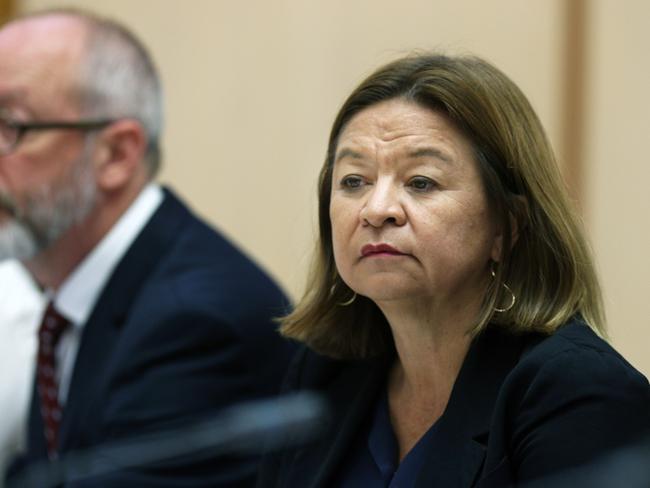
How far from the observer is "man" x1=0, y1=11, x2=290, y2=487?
252cm

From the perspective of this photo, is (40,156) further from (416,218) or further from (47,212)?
(416,218)

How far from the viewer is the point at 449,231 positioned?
5.93 feet

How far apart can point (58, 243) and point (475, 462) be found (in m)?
1.42

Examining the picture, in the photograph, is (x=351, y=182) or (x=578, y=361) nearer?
(x=578, y=361)

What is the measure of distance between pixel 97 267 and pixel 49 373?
26cm

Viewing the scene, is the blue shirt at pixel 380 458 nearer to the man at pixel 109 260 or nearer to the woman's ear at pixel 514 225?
the woman's ear at pixel 514 225

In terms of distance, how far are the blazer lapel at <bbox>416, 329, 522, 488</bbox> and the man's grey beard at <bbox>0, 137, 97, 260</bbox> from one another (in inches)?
49.8

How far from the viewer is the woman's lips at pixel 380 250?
180cm

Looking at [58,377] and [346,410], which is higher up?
[346,410]

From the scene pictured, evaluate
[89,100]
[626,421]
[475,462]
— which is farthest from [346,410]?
[89,100]

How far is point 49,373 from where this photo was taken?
2.74 meters

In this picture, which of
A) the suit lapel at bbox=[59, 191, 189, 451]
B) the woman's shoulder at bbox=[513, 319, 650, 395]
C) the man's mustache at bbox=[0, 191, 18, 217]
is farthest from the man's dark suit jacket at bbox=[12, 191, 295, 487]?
the woman's shoulder at bbox=[513, 319, 650, 395]

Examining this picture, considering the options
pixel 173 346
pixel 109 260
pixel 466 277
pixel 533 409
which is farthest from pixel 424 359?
pixel 109 260

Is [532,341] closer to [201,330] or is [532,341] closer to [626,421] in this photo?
[626,421]
